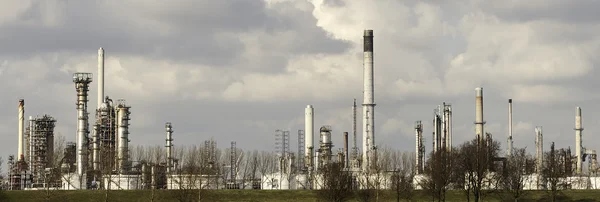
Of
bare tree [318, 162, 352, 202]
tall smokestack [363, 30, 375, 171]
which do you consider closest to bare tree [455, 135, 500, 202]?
bare tree [318, 162, 352, 202]

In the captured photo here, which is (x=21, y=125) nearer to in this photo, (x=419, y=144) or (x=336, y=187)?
(x=419, y=144)

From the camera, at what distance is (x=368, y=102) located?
11144cm

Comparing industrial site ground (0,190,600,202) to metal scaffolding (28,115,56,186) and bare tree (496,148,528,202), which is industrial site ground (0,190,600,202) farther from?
metal scaffolding (28,115,56,186)

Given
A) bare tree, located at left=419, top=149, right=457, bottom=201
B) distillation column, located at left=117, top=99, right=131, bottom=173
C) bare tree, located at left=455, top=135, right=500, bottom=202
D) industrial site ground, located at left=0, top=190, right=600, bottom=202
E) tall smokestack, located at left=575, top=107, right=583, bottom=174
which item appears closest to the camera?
bare tree, located at left=455, top=135, right=500, bottom=202

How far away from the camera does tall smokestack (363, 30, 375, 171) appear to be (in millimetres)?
109375

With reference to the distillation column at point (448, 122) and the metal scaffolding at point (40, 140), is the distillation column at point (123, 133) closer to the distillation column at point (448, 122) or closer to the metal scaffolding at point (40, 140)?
the metal scaffolding at point (40, 140)

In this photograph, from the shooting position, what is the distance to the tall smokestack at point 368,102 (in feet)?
359

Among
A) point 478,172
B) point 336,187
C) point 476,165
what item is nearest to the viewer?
point 336,187

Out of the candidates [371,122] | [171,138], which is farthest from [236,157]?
[371,122]

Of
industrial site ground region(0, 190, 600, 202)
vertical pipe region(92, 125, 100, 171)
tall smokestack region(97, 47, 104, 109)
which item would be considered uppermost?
tall smokestack region(97, 47, 104, 109)

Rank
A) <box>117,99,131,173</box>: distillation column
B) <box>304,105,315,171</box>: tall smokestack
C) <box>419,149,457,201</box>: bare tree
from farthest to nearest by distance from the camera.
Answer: <box>304,105,315,171</box>: tall smokestack → <box>117,99,131,173</box>: distillation column → <box>419,149,457,201</box>: bare tree

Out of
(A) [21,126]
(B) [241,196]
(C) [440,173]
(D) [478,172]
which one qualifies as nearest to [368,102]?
(B) [241,196]

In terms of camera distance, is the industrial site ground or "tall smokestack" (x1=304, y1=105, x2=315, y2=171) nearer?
the industrial site ground

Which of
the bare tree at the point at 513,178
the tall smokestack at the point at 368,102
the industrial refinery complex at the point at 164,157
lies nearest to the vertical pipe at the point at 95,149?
the industrial refinery complex at the point at 164,157
